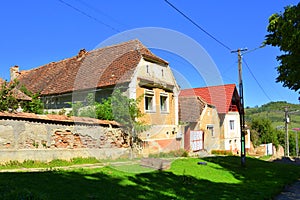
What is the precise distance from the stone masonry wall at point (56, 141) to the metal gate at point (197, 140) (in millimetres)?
11659

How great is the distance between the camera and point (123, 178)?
10.1 m

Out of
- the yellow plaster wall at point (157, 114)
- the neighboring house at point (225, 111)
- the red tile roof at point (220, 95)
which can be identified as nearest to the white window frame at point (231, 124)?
the neighboring house at point (225, 111)

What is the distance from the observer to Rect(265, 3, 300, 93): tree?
13578mm

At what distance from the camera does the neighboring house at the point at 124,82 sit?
2106cm

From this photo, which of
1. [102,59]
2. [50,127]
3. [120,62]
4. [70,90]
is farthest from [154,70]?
[50,127]

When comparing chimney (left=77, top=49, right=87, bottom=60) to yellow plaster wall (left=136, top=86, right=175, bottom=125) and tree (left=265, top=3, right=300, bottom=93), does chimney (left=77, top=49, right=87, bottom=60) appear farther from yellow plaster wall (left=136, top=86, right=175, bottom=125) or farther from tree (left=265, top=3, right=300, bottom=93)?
tree (left=265, top=3, right=300, bottom=93)

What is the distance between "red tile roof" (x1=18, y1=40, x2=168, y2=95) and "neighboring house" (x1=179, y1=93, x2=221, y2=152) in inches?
284

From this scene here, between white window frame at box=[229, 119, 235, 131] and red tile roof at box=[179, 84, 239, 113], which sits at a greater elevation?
red tile roof at box=[179, 84, 239, 113]

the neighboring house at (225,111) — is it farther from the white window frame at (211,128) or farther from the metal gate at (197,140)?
the metal gate at (197,140)

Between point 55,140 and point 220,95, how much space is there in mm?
27183

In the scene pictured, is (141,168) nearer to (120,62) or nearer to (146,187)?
(146,187)

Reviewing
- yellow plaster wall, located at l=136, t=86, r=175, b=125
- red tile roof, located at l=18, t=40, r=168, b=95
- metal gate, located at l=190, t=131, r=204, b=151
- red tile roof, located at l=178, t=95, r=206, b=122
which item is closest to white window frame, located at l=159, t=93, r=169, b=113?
yellow plaster wall, located at l=136, t=86, r=175, b=125

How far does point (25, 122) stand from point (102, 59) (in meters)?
12.6

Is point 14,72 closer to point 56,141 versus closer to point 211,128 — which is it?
point 211,128
